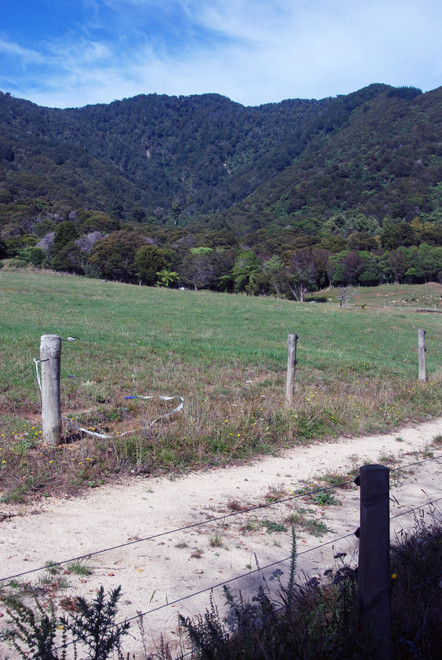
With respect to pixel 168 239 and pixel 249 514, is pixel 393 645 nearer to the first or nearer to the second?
pixel 249 514

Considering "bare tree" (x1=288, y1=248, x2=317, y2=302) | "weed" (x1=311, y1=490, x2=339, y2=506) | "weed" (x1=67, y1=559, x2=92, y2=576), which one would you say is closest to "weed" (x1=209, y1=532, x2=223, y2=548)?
"weed" (x1=67, y1=559, x2=92, y2=576)

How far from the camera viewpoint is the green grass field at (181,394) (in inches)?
254

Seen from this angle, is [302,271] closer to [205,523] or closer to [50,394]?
[50,394]

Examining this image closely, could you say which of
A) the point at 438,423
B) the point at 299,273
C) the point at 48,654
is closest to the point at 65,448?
the point at 48,654

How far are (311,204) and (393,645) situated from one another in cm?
16290

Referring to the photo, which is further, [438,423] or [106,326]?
[106,326]

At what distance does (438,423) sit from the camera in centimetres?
1019

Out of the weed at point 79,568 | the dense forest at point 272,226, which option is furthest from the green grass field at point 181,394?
the dense forest at point 272,226

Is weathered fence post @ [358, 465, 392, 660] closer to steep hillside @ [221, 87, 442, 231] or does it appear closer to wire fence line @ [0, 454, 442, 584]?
wire fence line @ [0, 454, 442, 584]

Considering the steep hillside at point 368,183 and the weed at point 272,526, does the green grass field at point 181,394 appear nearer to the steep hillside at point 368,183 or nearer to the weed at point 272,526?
the weed at point 272,526

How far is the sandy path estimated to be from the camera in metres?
3.96

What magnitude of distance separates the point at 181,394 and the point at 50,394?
3.54 metres

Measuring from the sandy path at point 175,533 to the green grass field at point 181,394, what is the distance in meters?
0.43

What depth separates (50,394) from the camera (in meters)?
6.61
